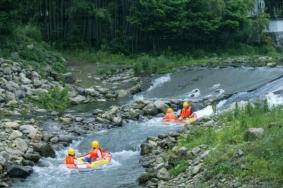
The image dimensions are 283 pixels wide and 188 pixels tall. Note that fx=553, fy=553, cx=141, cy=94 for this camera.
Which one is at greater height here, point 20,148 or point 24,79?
point 24,79

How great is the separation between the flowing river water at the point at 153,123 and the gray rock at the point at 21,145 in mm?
658

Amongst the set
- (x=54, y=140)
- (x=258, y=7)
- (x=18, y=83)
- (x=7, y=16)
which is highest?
(x=7, y=16)

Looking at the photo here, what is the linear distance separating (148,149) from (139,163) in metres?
0.76

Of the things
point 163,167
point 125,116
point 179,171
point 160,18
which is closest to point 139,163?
point 163,167

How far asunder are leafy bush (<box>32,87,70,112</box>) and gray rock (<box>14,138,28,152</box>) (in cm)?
569

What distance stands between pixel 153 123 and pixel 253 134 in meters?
7.64

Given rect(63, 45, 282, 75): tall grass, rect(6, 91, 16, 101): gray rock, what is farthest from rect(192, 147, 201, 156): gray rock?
rect(63, 45, 282, 75): tall grass

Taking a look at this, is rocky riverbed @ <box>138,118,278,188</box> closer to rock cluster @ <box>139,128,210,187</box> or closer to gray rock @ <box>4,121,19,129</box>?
rock cluster @ <box>139,128,210,187</box>

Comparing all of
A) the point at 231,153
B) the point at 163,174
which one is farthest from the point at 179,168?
the point at 231,153

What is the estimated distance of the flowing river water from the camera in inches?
524

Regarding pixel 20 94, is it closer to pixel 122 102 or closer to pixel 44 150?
pixel 122 102

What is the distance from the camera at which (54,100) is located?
21625mm

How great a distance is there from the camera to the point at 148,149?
1470 centimetres

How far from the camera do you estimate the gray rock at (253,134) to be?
36.6 ft
